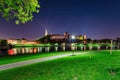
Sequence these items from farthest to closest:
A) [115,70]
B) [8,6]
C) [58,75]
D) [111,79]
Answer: [8,6] < [115,70] < [58,75] < [111,79]

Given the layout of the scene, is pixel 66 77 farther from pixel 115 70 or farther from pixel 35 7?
pixel 35 7

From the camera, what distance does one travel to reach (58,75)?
14445 millimetres

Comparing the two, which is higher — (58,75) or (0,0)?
(0,0)

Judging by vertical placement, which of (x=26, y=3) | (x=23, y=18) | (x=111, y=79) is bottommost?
(x=111, y=79)

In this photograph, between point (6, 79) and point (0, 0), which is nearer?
point (6, 79)

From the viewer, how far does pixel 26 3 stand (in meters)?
17.7

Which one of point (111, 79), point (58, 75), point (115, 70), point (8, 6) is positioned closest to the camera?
point (111, 79)

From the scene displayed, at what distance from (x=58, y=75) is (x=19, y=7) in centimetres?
744

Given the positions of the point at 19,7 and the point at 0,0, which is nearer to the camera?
the point at 0,0

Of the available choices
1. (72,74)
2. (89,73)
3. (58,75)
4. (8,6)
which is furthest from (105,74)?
(8,6)

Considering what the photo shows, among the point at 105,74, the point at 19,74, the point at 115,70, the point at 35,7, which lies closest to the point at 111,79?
the point at 105,74

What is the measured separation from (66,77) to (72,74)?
1040mm

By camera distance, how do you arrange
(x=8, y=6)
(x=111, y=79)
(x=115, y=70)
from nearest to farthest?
1. (x=111, y=79)
2. (x=115, y=70)
3. (x=8, y=6)

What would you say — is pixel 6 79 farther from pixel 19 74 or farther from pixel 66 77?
pixel 66 77
